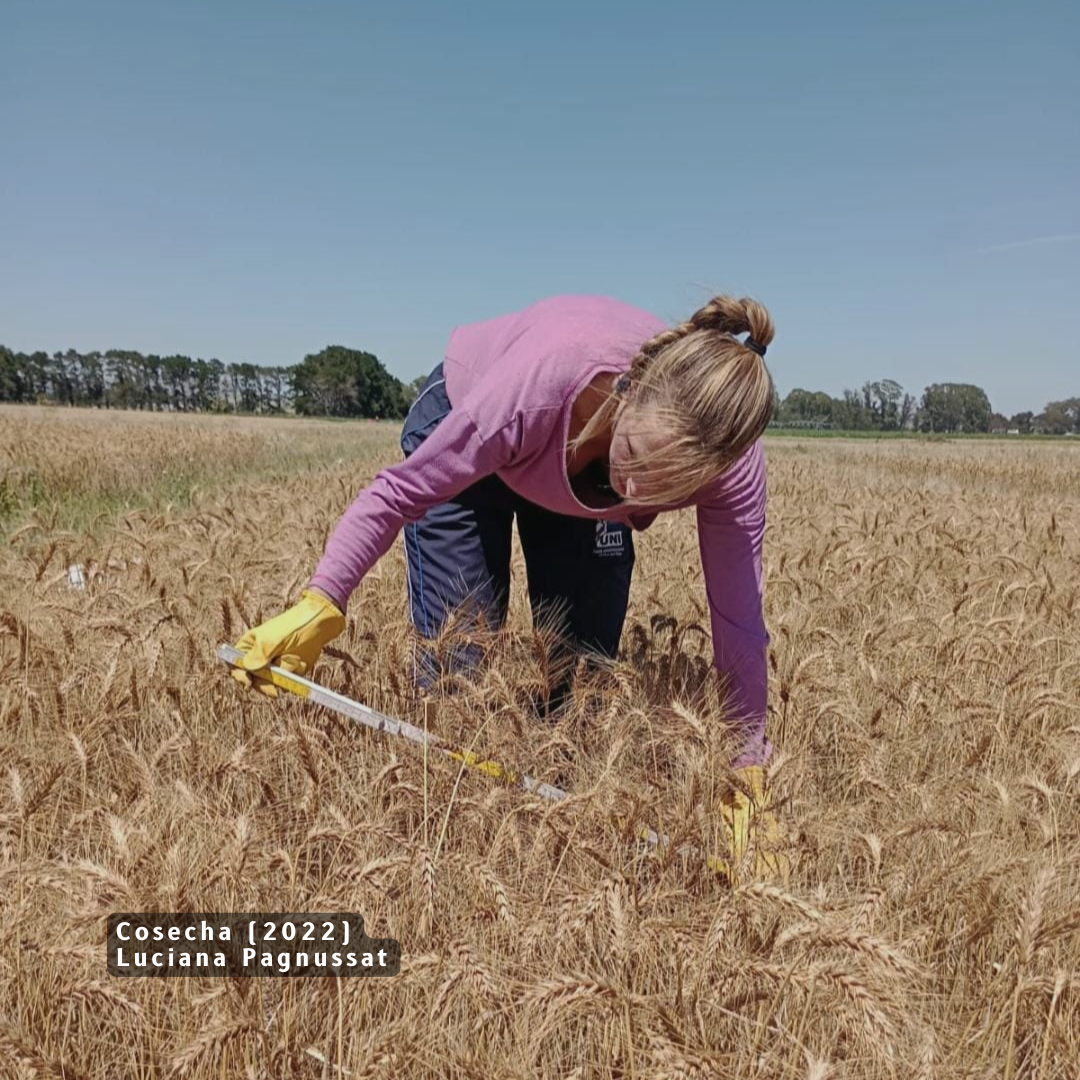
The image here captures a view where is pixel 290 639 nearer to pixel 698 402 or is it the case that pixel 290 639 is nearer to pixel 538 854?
pixel 538 854

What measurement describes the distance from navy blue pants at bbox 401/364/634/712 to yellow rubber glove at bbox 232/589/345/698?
0.54 metres

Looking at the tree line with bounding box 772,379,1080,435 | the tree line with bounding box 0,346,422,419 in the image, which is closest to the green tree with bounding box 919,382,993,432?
the tree line with bounding box 772,379,1080,435

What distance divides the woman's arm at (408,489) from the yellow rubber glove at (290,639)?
0.15 ft

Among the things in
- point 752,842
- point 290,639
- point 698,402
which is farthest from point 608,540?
point 752,842

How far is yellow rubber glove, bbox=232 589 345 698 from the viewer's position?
1938mm

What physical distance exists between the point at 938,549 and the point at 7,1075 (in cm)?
463

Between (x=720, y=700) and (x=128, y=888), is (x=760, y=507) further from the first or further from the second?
(x=128, y=888)

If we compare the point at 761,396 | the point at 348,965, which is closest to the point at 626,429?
the point at 761,396

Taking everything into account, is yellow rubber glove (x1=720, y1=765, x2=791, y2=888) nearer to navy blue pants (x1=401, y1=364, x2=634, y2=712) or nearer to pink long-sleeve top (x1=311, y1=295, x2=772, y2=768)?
pink long-sleeve top (x1=311, y1=295, x2=772, y2=768)

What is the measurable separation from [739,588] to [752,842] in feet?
2.59

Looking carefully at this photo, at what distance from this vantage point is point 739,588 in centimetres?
228

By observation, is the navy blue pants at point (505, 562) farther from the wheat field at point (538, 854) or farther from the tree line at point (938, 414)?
Answer: the tree line at point (938, 414)

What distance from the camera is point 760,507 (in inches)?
90.9

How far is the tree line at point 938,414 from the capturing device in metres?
108
